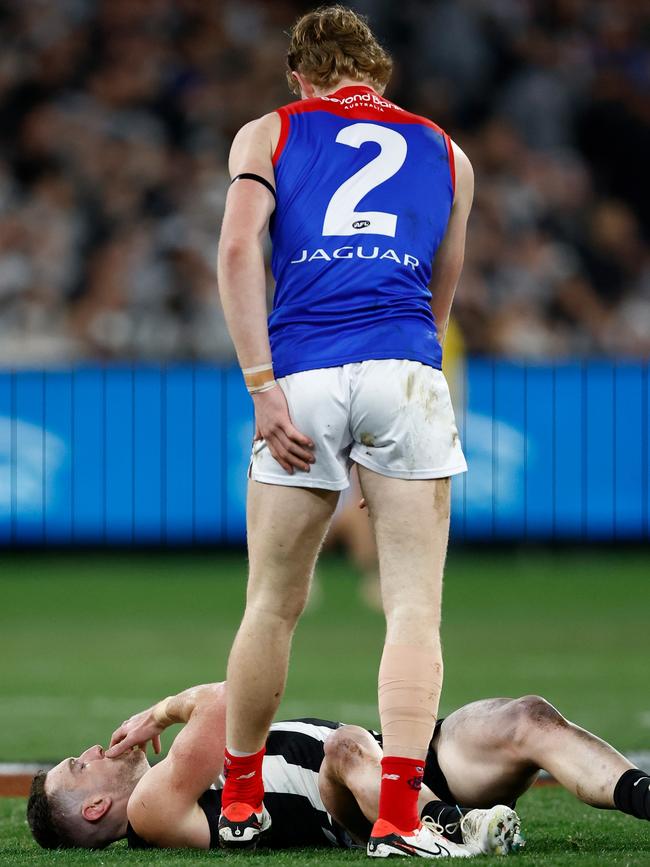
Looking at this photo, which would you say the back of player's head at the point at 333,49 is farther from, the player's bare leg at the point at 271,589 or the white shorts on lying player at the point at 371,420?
the player's bare leg at the point at 271,589

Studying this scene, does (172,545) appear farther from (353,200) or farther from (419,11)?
(353,200)

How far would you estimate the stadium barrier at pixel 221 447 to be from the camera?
44.2 ft

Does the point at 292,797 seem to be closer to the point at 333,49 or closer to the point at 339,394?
the point at 339,394

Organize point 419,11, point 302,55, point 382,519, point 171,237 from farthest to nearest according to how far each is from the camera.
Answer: point 419,11
point 171,237
point 302,55
point 382,519

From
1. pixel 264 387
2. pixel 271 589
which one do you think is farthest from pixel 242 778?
pixel 264 387

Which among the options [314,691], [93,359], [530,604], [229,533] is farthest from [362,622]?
[93,359]

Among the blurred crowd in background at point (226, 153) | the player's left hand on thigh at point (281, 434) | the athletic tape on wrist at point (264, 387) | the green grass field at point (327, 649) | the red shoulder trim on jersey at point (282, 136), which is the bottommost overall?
the green grass field at point (327, 649)

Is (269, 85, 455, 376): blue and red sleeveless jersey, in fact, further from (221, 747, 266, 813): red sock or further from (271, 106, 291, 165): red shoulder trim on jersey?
(221, 747, 266, 813): red sock

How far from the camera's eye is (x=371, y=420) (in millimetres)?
3883

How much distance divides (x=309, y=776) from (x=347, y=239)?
152 cm

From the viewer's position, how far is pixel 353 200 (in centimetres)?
396

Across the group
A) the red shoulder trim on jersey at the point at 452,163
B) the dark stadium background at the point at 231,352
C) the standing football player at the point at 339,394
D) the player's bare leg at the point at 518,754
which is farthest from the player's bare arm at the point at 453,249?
the dark stadium background at the point at 231,352

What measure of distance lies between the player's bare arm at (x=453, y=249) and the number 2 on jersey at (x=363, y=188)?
0.77ft

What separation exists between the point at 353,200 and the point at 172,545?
1005 centimetres
